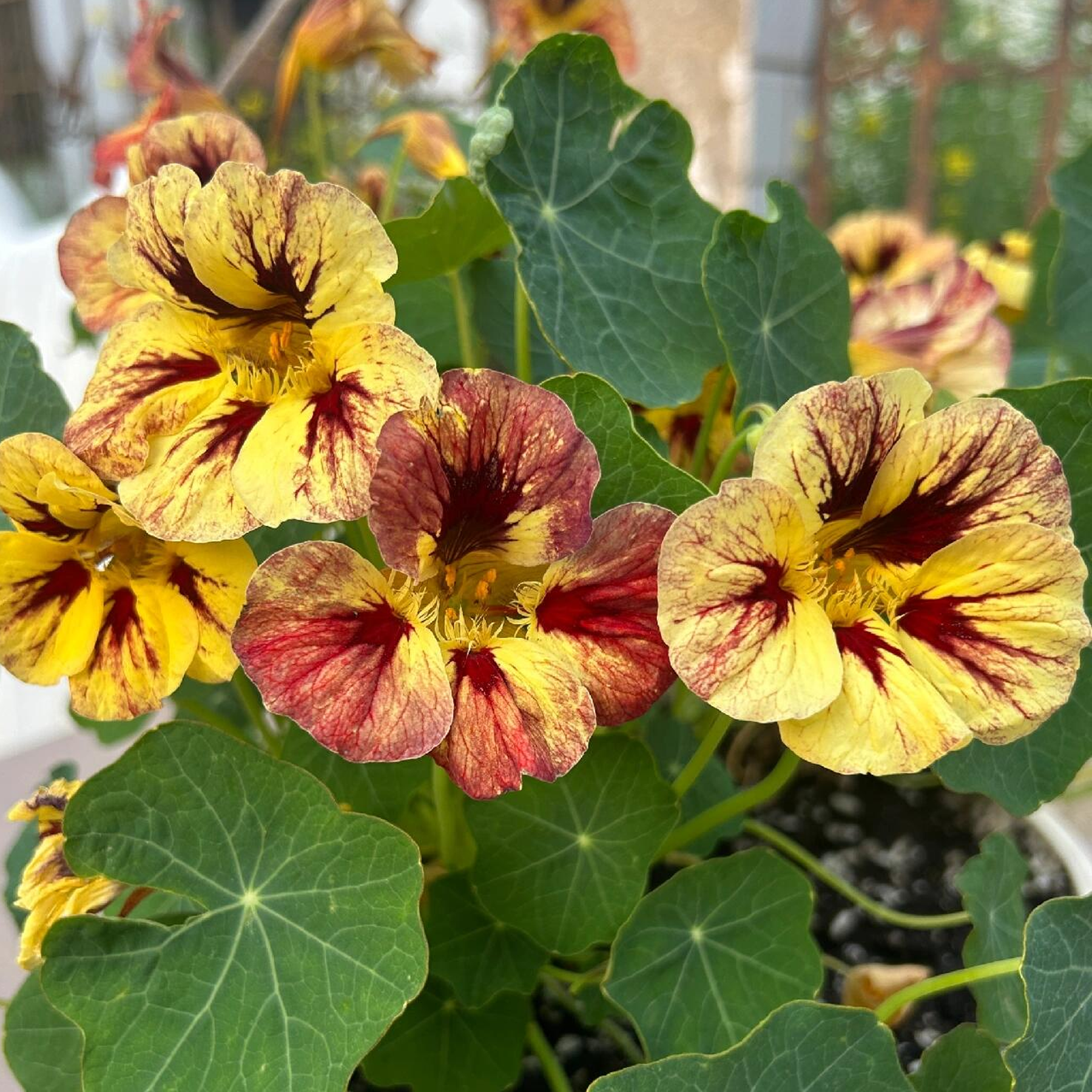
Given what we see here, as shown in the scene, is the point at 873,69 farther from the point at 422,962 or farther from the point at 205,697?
the point at 422,962

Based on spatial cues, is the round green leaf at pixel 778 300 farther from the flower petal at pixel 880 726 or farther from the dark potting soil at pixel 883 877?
the dark potting soil at pixel 883 877

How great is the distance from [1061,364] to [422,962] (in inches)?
39.4

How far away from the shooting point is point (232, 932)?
1.52 feet

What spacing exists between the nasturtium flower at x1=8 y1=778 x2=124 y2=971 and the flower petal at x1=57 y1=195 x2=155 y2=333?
251 millimetres

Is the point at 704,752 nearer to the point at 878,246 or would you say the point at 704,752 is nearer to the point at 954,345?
the point at 954,345

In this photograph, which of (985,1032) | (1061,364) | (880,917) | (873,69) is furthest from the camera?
(873,69)

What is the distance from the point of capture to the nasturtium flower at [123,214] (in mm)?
526

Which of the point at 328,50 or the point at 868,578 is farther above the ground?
the point at 328,50

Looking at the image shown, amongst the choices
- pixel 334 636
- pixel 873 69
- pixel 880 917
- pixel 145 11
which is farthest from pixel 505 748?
pixel 873 69

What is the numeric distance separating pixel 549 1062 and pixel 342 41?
30.1 inches

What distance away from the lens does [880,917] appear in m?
0.78

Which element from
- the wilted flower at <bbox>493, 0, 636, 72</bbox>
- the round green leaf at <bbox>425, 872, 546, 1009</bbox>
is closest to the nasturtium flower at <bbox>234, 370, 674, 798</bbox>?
the round green leaf at <bbox>425, 872, 546, 1009</bbox>

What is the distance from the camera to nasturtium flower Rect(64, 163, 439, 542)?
39cm

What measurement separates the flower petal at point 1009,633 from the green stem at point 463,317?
326mm
